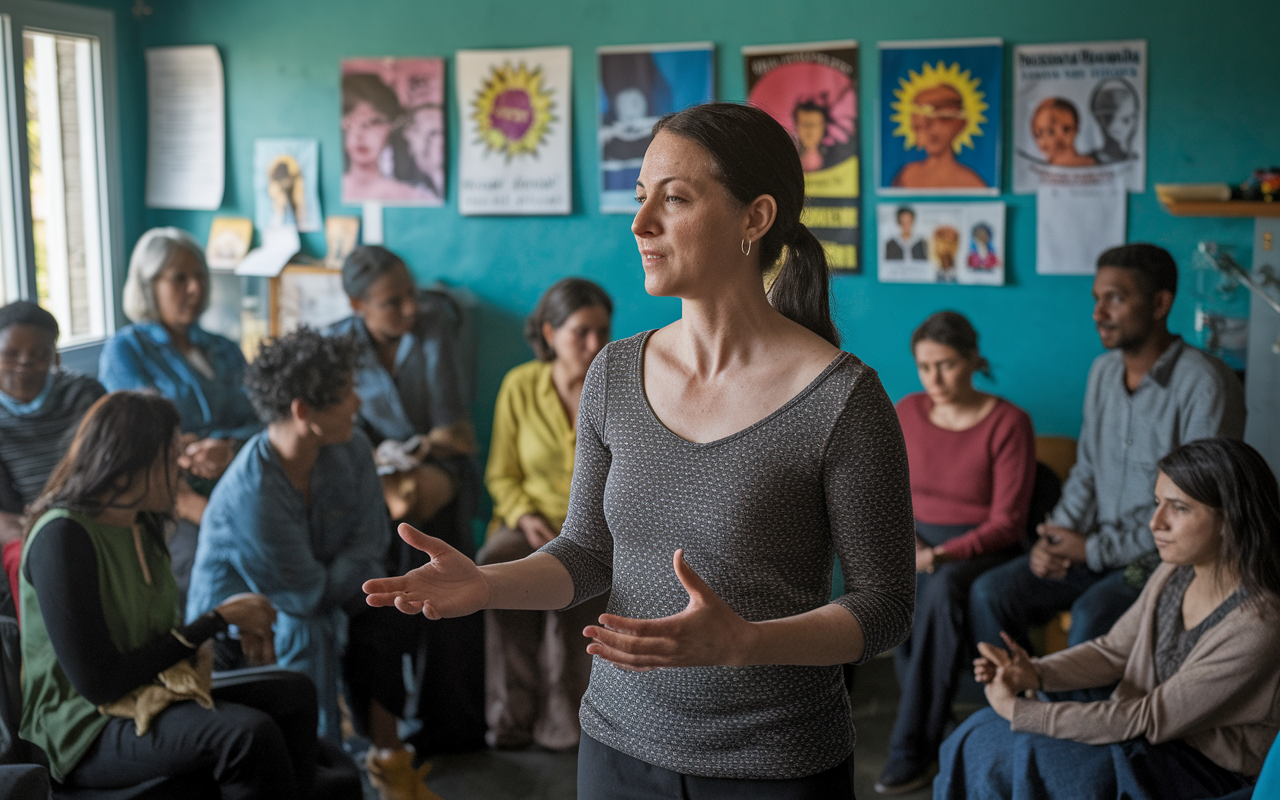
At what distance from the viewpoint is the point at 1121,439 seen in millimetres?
2992

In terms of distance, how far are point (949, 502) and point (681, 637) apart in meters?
2.37

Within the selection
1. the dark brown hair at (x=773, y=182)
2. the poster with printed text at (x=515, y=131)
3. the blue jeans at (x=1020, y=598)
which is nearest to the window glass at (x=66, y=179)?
the poster with printed text at (x=515, y=131)

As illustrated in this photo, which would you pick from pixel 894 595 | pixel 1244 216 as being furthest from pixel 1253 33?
pixel 894 595

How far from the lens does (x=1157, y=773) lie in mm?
1898

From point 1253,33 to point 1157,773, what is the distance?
2.28 m

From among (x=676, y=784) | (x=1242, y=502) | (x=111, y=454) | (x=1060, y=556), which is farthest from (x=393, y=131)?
(x=676, y=784)

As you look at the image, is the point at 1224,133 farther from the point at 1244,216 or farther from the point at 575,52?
the point at 575,52

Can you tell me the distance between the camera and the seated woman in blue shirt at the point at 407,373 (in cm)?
354

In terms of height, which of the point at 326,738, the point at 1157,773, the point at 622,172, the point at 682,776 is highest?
the point at 622,172

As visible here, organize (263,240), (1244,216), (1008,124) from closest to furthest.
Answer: (1244,216)
(1008,124)
(263,240)

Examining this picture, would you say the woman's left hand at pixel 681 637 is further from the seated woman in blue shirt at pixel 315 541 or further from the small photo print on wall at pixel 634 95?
the small photo print on wall at pixel 634 95

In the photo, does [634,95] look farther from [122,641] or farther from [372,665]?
[122,641]

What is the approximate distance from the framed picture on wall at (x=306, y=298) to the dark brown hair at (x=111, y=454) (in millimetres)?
1827

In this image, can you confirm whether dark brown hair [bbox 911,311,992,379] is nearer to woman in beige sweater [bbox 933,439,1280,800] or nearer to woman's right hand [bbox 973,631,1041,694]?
woman in beige sweater [bbox 933,439,1280,800]
